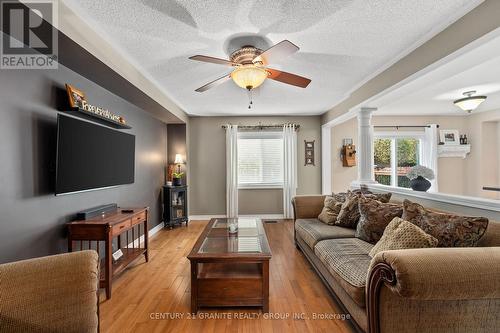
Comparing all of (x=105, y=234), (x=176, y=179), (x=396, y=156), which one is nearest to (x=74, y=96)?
(x=105, y=234)

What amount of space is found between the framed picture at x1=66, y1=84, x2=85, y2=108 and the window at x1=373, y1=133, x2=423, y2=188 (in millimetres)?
5735

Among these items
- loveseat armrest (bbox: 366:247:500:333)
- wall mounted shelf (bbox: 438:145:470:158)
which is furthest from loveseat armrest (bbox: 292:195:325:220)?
wall mounted shelf (bbox: 438:145:470:158)

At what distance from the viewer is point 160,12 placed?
1871mm

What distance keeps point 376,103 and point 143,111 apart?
3686mm

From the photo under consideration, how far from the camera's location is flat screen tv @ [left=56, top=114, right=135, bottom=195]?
7.15ft

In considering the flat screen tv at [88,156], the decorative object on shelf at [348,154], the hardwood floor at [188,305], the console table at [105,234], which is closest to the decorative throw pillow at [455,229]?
the hardwood floor at [188,305]

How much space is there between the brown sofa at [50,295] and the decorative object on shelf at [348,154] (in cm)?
531

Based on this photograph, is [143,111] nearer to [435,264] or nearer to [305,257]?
[305,257]

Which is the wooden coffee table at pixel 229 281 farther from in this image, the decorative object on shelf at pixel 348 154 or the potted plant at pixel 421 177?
the decorative object on shelf at pixel 348 154

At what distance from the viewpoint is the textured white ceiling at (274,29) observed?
182cm

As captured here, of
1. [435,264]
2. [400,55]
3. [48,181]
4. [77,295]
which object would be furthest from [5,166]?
[400,55]

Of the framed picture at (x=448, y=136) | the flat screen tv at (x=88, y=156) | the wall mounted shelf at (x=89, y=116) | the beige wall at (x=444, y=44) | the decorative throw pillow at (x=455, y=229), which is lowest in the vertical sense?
the decorative throw pillow at (x=455, y=229)

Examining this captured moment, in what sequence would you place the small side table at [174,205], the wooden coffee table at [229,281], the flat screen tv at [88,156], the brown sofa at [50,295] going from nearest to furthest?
the brown sofa at [50,295]
the wooden coffee table at [229,281]
the flat screen tv at [88,156]
the small side table at [174,205]

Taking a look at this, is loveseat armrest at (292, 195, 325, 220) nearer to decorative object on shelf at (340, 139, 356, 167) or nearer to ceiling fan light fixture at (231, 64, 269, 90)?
ceiling fan light fixture at (231, 64, 269, 90)
